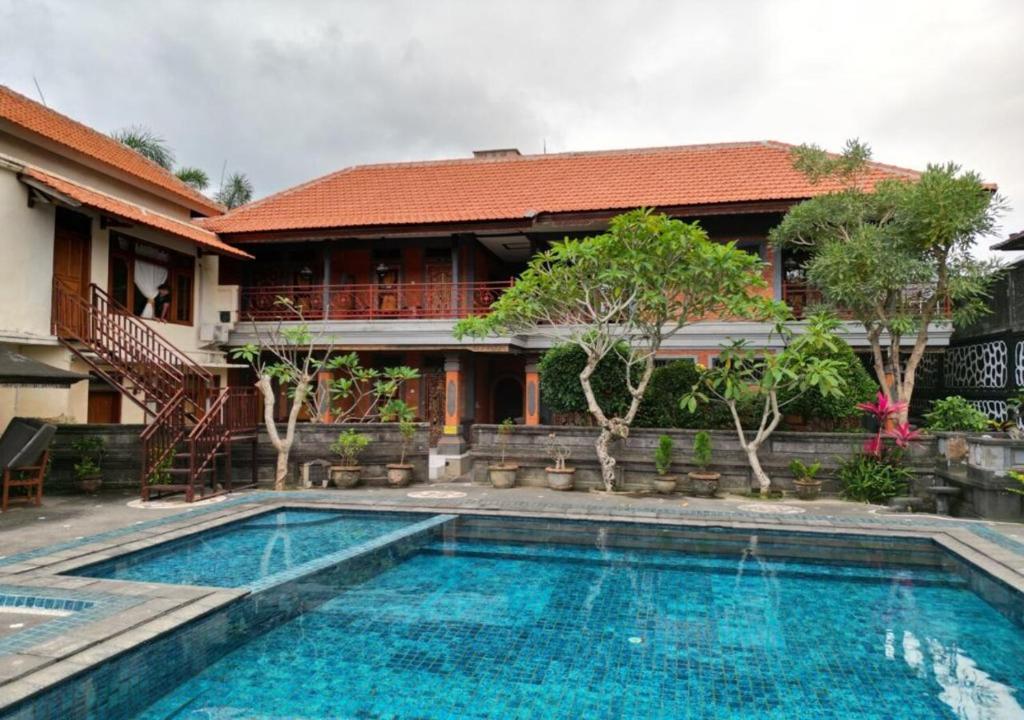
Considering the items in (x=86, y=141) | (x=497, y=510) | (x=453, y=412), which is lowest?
(x=497, y=510)

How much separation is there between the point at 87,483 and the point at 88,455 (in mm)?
460

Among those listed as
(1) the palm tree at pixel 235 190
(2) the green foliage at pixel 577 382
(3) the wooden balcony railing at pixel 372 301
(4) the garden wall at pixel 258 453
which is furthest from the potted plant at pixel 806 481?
(1) the palm tree at pixel 235 190

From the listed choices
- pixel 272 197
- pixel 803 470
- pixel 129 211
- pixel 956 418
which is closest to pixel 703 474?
pixel 803 470

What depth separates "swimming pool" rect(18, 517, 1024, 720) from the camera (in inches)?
152

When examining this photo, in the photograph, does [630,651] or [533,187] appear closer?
[630,651]

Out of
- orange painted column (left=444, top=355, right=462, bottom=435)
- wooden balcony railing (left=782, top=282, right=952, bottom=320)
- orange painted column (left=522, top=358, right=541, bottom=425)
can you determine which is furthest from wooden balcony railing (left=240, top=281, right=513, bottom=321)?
wooden balcony railing (left=782, top=282, right=952, bottom=320)

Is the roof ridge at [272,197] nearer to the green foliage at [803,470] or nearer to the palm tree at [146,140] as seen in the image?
the palm tree at [146,140]

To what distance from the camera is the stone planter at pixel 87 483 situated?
10.4 m

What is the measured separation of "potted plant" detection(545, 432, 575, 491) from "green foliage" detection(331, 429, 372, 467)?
315 centimetres

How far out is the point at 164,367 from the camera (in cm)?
1173

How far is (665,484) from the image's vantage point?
1075 centimetres

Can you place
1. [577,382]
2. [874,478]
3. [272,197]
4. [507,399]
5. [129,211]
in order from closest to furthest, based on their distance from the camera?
[874,478]
[577,382]
[129,211]
[272,197]
[507,399]

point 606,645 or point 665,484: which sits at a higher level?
point 665,484

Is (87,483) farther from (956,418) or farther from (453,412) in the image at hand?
(956,418)
